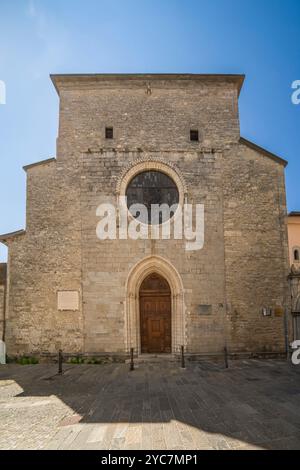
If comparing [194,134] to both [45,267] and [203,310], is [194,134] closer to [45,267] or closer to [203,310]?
[203,310]

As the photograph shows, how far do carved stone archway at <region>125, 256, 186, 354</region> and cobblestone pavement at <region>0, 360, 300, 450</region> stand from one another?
4.74 feet

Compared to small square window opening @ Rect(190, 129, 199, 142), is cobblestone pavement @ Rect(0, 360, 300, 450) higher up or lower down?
lower down

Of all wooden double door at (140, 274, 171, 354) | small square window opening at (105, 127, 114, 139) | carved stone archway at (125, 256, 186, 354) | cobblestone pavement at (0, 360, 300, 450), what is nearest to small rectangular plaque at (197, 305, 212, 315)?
carved stone archway at (125, 256, 186, 354)

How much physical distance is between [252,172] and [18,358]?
36.0ft

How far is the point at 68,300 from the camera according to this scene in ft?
32.0

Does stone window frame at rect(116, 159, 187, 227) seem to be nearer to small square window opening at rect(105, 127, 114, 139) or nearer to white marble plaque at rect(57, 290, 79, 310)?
small square window opening at rect(105, 127, 114, 139)

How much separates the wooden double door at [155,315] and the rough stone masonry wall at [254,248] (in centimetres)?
223

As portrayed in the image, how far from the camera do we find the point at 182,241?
10.1 m

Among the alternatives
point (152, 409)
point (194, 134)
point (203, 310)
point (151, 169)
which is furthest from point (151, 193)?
point (152, 409)

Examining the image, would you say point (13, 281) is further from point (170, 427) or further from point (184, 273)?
point (170, 427)

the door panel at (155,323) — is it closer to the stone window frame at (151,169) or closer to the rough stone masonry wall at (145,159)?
the rough stone masonry wall at (145,159)

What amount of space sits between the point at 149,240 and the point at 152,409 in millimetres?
5882

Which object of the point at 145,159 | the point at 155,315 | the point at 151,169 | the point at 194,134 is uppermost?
the point at 194,134

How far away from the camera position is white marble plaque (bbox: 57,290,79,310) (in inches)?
383
